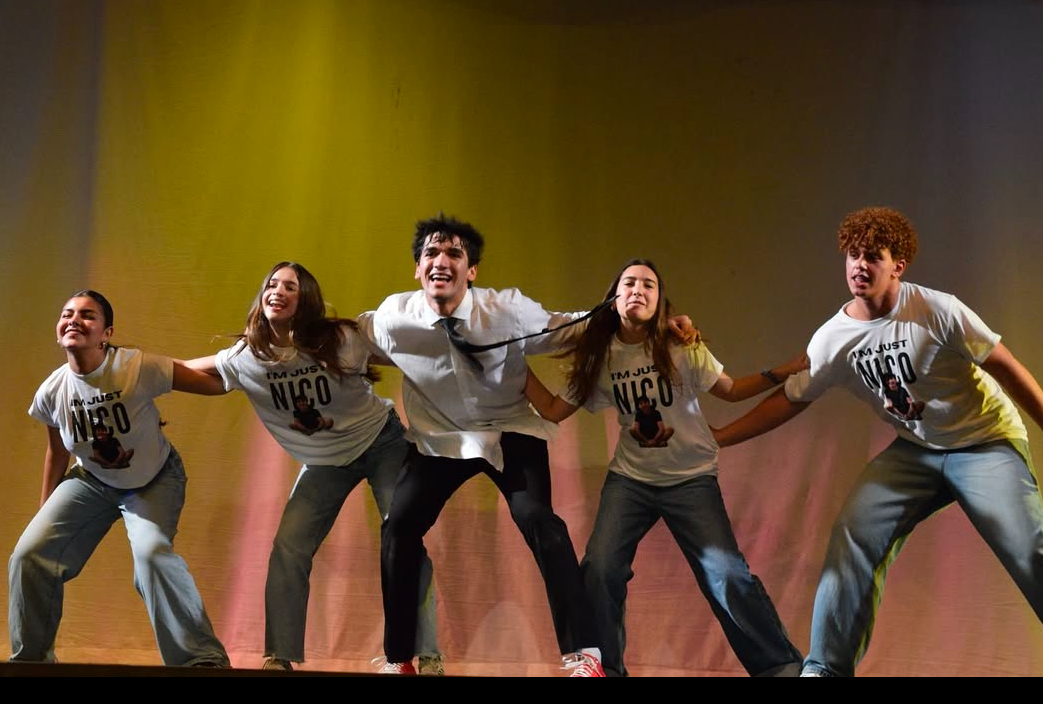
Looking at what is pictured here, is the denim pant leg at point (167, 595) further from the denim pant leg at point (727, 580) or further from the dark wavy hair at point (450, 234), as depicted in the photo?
the denim pant leg at point (727, 580)

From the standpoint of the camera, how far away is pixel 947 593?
3865 mm

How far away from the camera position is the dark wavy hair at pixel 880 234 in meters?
3.49

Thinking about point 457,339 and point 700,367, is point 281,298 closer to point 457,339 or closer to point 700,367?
point 457,339

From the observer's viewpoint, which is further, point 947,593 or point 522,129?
point 522,129

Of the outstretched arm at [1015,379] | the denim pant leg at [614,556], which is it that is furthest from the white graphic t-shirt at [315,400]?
the outstretched arm at [1015,379]

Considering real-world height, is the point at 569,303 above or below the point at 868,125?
below

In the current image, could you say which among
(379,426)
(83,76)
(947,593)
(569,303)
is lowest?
(947,593)

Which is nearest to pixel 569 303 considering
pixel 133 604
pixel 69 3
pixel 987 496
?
pixel 987 496

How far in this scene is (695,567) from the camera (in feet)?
11.3

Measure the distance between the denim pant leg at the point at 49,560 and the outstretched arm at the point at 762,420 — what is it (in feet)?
6.85
